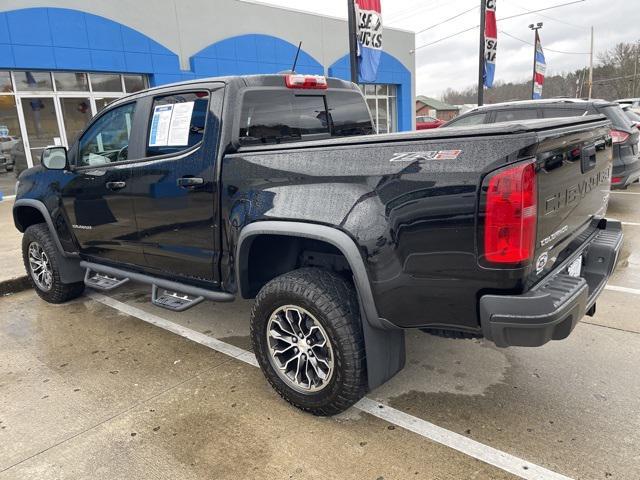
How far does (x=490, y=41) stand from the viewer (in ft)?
44.2

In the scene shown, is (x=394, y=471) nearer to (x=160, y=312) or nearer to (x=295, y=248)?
(x=295, y=248)

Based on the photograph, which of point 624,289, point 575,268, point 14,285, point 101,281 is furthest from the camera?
point 14,285

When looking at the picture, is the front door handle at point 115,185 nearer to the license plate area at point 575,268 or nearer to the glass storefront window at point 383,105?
the license plate area at point 575,268

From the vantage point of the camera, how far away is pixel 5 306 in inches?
198

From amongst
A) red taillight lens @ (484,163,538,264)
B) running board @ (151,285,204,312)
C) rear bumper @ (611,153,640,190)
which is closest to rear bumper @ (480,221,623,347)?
red taillight lens @ (484,163,538,264)

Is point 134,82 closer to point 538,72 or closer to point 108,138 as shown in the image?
point 108,138

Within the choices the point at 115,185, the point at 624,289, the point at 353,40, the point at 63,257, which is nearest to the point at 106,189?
the point at 115,185

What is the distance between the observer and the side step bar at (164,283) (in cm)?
331

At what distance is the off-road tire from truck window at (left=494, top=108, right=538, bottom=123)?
6041mm

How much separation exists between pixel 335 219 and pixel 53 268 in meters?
3.48

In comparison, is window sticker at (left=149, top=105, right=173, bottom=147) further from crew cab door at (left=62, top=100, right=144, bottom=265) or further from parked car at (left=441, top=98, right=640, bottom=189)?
parked car at (left=441, top=98, right=640, bottom=189)

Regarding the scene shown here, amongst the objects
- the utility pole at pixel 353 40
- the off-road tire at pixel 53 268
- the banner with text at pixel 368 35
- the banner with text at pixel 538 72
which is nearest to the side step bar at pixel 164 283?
the off-road tire at pixel 53 268

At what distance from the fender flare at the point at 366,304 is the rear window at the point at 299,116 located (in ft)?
2.50

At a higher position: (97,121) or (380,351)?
(97,121)
